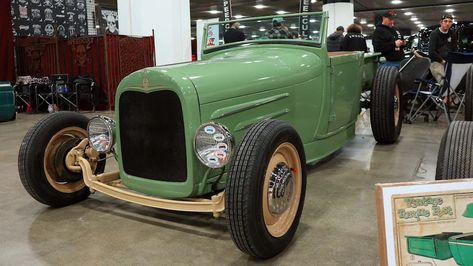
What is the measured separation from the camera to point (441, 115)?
7.20 metres

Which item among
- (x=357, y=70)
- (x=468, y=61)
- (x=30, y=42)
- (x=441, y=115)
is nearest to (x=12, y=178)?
(x=357, y=70)

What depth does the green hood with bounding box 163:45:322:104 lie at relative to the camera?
2.47 metres

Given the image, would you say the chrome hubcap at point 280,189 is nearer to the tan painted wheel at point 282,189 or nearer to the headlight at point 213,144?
the tan painted wheel at point 282,189

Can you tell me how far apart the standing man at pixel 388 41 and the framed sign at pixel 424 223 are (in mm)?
5323

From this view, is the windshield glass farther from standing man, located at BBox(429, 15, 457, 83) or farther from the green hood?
standing man, located at BBox(429, 15, 457, 83)

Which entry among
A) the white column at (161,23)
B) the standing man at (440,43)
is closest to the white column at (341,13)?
the white column at (161,23)

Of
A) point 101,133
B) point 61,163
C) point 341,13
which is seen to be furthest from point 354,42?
point 341,13

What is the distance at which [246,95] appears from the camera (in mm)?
2668

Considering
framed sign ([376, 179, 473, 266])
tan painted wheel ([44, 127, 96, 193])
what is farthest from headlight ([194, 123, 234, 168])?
tan painted wheel ([44, 127, 96, 193])

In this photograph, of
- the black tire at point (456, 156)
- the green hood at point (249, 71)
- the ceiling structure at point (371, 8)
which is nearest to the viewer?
the black tire at point (456, 156)

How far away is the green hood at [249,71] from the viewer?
8.10 ft

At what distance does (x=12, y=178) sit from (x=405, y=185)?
12.0 feet

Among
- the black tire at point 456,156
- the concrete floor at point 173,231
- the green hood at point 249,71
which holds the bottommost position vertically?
the concrete floor at point 173,231

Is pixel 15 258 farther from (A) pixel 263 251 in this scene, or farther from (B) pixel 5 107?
(B) pixel 5 107
